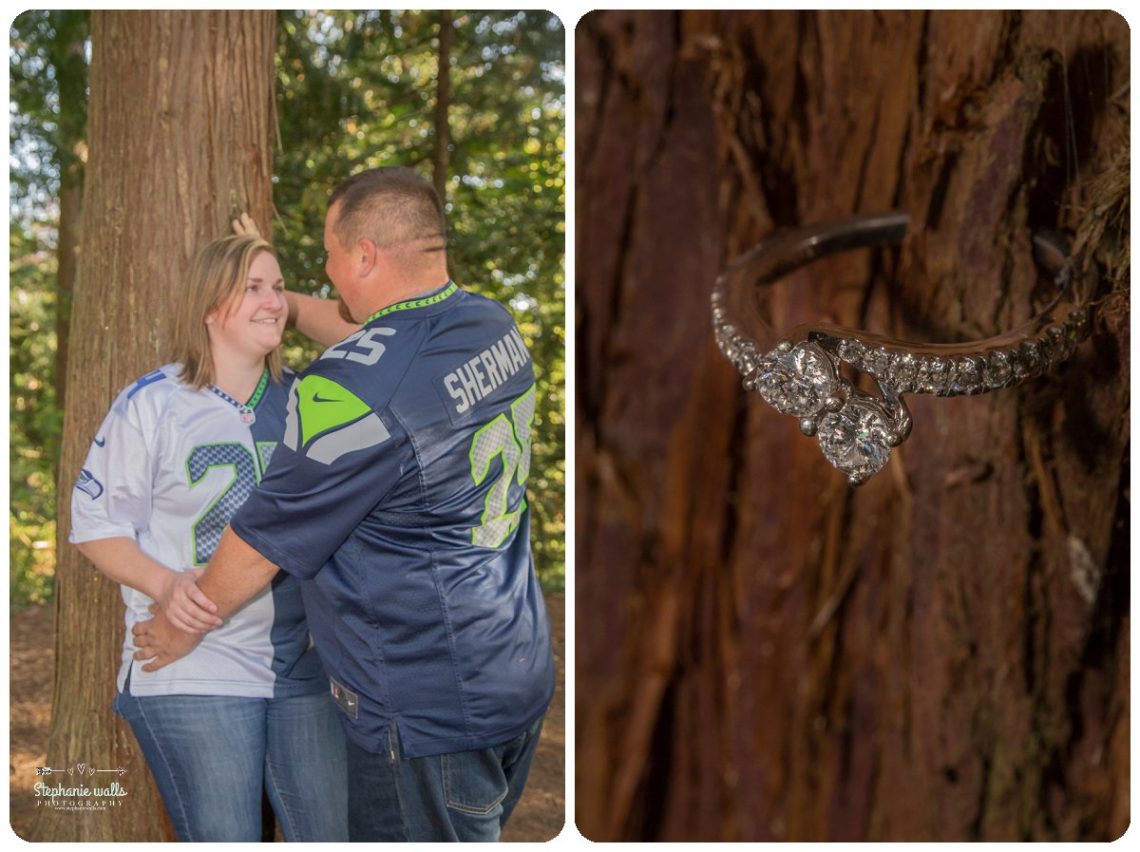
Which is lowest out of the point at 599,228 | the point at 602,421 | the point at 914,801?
the point at 914,801

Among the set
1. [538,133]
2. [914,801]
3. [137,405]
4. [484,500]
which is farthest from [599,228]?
[914,801]

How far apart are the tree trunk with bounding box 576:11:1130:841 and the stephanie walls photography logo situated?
291 mm

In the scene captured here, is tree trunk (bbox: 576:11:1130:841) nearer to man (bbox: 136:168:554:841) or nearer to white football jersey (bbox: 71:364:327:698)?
man (bbox: 136:168:554:841)

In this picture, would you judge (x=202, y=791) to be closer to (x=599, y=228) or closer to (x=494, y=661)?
(x=494, y=661)

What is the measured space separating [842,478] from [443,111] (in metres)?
0.33

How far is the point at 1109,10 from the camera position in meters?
0.53

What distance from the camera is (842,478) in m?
0.57

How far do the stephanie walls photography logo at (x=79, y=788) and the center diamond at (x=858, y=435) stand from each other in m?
0.48

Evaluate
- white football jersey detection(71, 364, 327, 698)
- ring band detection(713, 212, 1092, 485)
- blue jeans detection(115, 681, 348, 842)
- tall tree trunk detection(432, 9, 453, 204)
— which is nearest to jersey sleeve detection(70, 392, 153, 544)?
white football jersey detection(71, 364, 327, 698)

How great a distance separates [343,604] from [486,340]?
7.0 inches

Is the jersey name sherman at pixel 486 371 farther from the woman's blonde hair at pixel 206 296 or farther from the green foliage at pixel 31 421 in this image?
the green foliage at pixel 31 421

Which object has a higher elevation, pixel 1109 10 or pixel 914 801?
pixel 1109 10

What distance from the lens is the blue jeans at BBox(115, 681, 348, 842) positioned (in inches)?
22.0

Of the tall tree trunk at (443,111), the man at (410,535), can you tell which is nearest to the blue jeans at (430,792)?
the man at (410,535)
